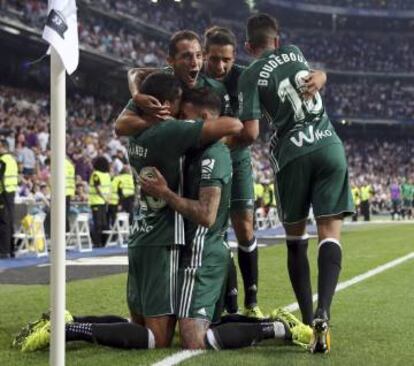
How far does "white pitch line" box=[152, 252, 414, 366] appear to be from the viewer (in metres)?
4.21


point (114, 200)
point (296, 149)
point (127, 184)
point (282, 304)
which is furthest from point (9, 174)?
point (296, 149)

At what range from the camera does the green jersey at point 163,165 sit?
4.58 metres

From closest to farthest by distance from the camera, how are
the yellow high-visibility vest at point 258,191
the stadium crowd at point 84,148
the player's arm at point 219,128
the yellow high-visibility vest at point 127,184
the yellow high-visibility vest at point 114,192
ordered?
1. the player's arm at point 219,128
2. the yellow high-visibility vest at point 114,192
3. the yellow high-visibility vest at point 127,184
4. the stadium crowd at point 84,148
5. the yellow high-visibility vest at point 258,191

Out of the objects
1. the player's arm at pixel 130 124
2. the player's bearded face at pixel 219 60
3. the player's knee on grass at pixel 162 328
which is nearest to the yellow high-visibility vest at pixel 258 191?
the player's bearded face at pixel 219 60

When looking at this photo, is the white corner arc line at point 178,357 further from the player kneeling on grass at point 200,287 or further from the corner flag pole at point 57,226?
the corner flag pole at point 57,226

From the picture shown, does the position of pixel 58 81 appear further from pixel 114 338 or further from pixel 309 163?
pixel 309 163

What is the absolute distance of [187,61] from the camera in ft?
16.6

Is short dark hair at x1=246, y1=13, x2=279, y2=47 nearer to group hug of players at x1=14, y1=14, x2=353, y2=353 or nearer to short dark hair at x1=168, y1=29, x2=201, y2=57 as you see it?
group hug of players at x1=14, y1=14, x2=353, y2=353

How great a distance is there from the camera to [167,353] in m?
4.45

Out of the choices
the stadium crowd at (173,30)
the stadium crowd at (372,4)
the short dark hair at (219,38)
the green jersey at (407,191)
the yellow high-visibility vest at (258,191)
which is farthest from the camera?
the stadium crowd at (372,4)

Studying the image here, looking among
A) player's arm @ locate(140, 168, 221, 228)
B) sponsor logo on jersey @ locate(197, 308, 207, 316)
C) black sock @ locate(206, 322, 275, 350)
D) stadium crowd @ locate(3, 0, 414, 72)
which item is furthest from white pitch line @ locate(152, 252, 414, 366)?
stadium crowd @ locate(3, 0, 414, 72)

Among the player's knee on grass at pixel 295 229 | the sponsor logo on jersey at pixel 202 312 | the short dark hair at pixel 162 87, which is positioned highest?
the short dark hair at pixel 162 87

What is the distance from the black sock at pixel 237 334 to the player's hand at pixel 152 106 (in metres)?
1.28

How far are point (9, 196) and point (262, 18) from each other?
8.64 metres
